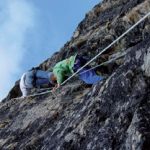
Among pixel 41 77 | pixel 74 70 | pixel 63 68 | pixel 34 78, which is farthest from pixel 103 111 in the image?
pixel 34 78

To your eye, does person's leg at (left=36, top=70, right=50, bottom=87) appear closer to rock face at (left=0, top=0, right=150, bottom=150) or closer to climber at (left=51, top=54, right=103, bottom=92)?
rock face at (left=0, top=0, right=150, bottom=150)

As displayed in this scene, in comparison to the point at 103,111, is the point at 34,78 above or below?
above

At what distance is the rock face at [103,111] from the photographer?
4.41 metres

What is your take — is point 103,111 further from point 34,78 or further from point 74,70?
point 34,78

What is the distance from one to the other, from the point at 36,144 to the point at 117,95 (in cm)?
359

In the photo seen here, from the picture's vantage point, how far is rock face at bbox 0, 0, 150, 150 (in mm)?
4410

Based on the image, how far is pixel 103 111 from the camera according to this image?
554 centimetres

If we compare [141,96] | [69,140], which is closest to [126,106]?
[141,96]

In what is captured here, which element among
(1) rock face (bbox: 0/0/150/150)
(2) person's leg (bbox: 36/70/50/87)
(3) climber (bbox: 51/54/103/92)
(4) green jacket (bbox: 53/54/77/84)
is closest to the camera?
(1) rock face (bbox: 0/0/150/150)

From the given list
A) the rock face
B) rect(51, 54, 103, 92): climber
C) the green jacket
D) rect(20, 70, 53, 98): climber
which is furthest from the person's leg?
the green jacket

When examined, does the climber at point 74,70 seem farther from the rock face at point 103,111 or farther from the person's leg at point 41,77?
the person's leg at point 41,77

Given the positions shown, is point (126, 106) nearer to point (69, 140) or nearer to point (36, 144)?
point (69, 140)

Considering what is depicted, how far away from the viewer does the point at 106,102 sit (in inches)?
222

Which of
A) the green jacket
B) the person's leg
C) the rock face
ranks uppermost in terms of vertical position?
the person's leg
